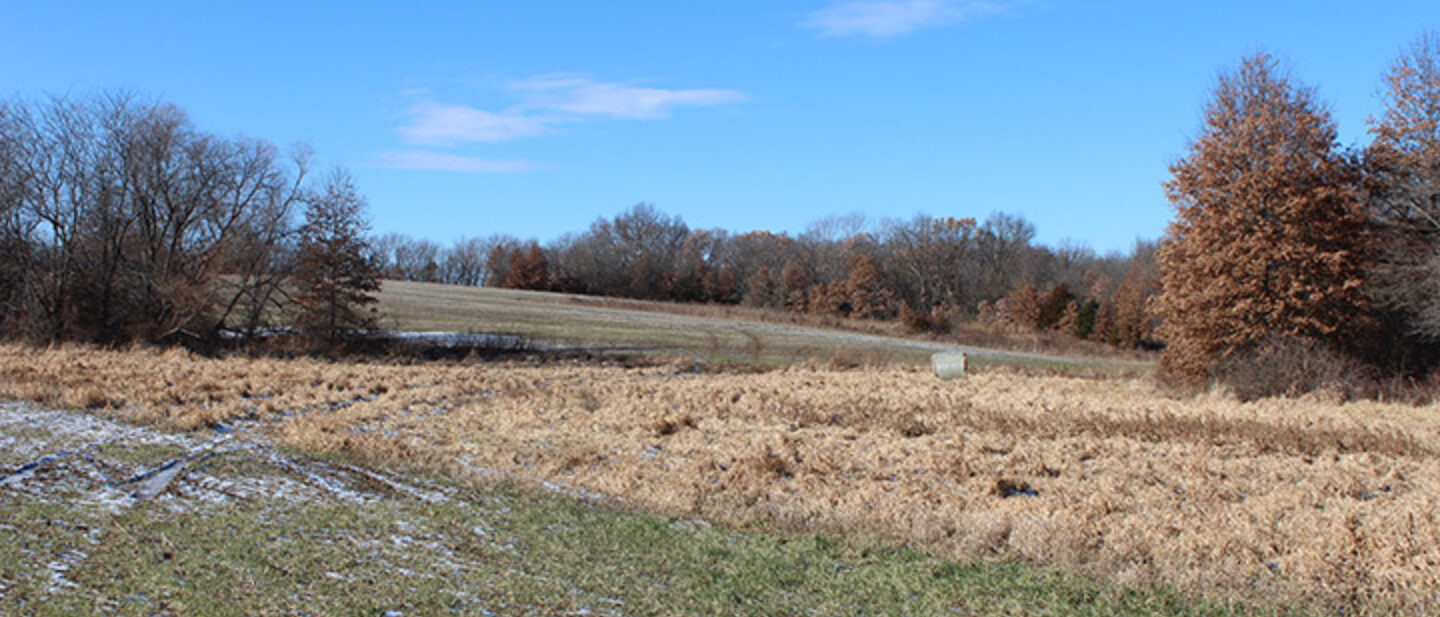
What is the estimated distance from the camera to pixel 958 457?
12.4 meters

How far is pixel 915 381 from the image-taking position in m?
26.4

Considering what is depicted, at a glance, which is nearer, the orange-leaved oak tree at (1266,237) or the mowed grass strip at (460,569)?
the mowed grass strip at (460,569)

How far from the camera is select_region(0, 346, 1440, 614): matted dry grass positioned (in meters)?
7.98

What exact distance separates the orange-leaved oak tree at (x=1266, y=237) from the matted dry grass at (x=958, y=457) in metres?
3.17

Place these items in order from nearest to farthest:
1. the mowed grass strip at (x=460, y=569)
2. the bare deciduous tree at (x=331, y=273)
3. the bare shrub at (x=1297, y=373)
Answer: the mowed grass strip at (x=460, y=569), the bare shrub at (x=1297, y=373), the bare deciduous tree at (x=331, y=273)

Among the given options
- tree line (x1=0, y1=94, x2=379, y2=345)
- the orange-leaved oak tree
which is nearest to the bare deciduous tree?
tree line (x1=0, y1=94, x2=379, y2=345)

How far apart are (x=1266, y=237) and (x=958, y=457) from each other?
13.8 m

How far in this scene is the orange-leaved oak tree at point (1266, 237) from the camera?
21.7m

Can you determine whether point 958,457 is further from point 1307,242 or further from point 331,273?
point 331,273

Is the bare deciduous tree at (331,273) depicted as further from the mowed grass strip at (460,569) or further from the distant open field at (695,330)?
the mowed grass strip at (460,569)

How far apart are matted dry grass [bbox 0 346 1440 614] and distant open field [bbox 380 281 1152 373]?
17587 millimetres

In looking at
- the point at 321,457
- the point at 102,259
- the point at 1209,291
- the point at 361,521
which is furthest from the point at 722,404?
the point at 102,259

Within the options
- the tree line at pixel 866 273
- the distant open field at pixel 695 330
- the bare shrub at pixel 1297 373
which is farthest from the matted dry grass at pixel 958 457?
the tree line at pixel 866 273

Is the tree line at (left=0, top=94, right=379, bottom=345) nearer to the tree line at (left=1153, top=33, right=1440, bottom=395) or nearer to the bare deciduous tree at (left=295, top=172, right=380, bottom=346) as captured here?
the bare deciduous tree at (left=295, top=172, right=380, bottom=346)
